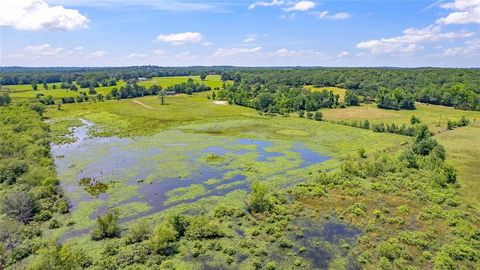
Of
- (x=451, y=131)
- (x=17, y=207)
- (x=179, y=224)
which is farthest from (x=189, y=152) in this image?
(x=451, y=131)

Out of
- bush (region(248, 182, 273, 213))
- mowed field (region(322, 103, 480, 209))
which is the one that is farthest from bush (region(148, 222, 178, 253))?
mowed field (region(322, 103, 480, 209))

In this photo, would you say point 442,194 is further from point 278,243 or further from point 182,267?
point 182,267

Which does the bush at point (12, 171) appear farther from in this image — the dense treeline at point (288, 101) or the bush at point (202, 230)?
the dense treeline at point (288, 101)

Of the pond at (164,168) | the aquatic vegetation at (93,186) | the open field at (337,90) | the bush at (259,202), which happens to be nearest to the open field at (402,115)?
the open field at (337,90)

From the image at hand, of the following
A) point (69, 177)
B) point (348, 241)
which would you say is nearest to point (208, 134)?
point (69, 177)

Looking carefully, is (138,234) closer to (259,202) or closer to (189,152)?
(259,202)

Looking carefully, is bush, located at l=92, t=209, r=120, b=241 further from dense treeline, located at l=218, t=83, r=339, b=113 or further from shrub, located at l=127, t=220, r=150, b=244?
dense treeline, located at l=218, t=83, r=339, b=113
